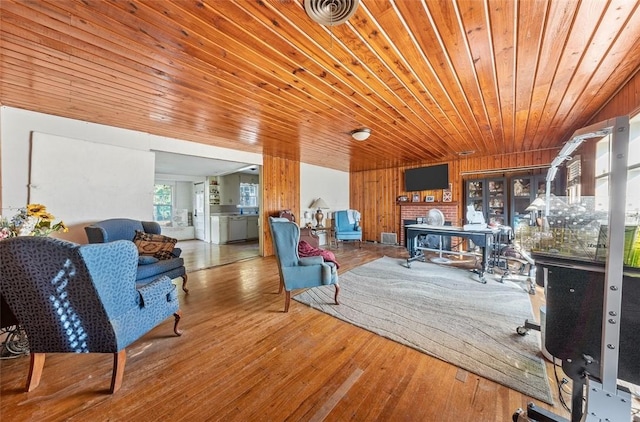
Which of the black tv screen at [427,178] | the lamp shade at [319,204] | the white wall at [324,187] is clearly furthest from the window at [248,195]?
the black tv screen at [427,178]

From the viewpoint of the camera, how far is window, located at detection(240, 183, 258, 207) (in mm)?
7672

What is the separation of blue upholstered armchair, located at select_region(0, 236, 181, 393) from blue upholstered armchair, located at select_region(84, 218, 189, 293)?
1.10 m

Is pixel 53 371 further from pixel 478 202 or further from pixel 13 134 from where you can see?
pixel 478 202

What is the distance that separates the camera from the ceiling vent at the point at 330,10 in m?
1.27

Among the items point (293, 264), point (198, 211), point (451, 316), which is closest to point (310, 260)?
point (293, 264)

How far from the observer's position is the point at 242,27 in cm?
146

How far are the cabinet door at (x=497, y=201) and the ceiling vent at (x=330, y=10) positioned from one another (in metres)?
5.34

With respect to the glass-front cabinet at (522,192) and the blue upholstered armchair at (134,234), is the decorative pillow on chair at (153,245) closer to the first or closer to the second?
the blue upholstered armchair at (134,234)

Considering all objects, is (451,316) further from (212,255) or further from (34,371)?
(212,255)

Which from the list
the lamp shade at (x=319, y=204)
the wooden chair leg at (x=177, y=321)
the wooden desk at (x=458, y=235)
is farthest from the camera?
the lamp shade at (x=319, y=204)

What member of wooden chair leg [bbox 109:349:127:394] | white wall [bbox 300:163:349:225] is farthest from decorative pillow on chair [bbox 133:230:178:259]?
white wall [bbox 300:163:349:225]

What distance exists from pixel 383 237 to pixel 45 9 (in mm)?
6550

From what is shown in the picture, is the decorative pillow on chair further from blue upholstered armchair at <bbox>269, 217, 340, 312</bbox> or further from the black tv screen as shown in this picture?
the black tv screen

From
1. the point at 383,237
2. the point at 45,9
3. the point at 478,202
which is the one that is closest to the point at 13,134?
the point at 45,9
